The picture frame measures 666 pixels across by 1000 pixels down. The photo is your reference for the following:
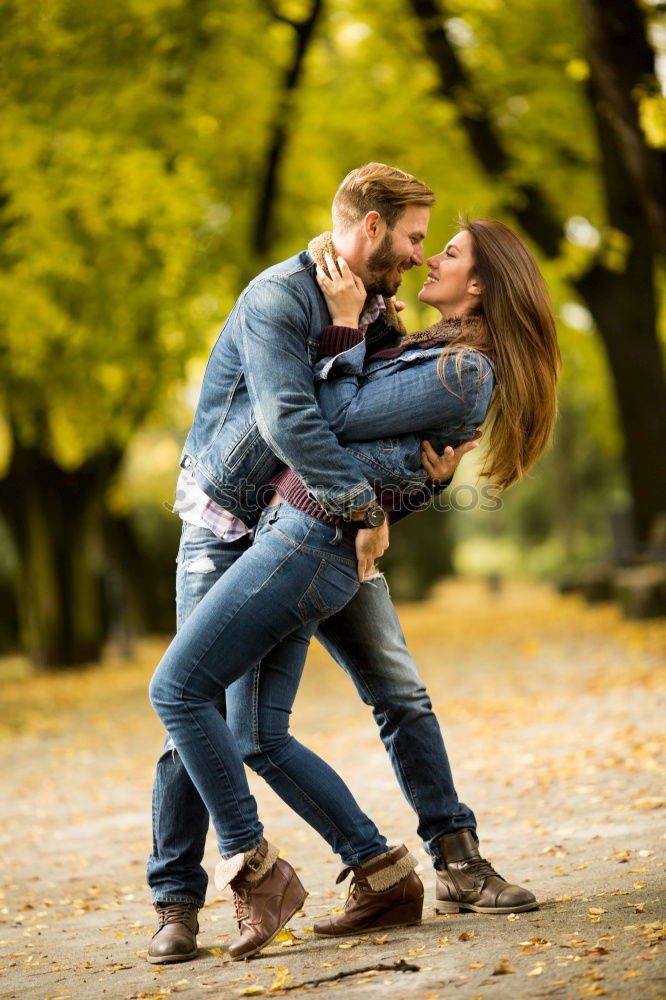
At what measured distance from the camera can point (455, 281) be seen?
399 cm

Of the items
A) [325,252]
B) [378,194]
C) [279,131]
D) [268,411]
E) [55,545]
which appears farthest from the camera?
[55,545]

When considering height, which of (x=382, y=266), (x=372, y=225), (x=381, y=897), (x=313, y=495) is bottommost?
(x=381, y=897)

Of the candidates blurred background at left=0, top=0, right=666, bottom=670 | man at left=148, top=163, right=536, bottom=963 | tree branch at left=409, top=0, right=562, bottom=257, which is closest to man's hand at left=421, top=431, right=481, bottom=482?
man at left=148, top=163, right=536, bottom=963

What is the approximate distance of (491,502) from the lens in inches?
180

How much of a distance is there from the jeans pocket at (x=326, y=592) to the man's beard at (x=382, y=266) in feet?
2.77

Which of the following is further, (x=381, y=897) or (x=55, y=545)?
(x=55, y=545)

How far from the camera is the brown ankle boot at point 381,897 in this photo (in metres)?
3.94

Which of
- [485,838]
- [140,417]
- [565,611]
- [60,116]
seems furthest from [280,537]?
[565,611]

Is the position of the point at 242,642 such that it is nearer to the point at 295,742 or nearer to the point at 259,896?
the point at 295,742

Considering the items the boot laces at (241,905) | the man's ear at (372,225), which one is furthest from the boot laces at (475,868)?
the man's ear at (372,225)

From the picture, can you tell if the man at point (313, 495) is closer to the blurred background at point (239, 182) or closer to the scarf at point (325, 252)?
the scarf at point (325, 252)

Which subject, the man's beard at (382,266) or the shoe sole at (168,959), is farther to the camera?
the shoe sole at (168,959)

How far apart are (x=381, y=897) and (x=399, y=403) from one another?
58.9 inches

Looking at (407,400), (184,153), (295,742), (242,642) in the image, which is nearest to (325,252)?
(407,400)
